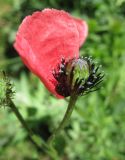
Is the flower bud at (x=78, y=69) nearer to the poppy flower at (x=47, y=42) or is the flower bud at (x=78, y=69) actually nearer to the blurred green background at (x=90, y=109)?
the poppy flower at (x=47, y=42)

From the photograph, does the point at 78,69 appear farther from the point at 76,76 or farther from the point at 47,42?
the point at 47,42

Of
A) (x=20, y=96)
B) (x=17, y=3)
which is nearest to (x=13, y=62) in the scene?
(x=17, y=3)

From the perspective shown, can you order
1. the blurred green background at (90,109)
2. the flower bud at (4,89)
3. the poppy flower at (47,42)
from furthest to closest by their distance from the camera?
1. the blurred green background at (90,109)
2. the flower bud at (4,89)
3. the poppy flower at (47,42)

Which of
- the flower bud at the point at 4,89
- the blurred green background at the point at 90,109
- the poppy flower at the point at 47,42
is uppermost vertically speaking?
the poppy flower at the point at 47,42

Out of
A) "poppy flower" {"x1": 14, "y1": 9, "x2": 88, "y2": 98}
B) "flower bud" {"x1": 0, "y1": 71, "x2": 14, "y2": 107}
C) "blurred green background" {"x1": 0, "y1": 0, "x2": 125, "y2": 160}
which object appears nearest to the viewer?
"poppy flower" {"x1": 14, "y1": 9, "x2": 88, "y2": 98}

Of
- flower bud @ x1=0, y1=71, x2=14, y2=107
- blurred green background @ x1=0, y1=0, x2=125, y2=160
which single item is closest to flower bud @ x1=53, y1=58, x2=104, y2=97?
flower bud @ x1=0, y1=71, x2=14, y2=107

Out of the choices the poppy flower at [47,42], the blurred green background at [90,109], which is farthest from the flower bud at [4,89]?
the blurred green background at [90,109]

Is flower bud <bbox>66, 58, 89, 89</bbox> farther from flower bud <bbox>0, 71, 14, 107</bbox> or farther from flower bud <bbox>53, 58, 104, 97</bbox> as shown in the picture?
flower bud <bbox>0, 71, 14, 107</bbox>
